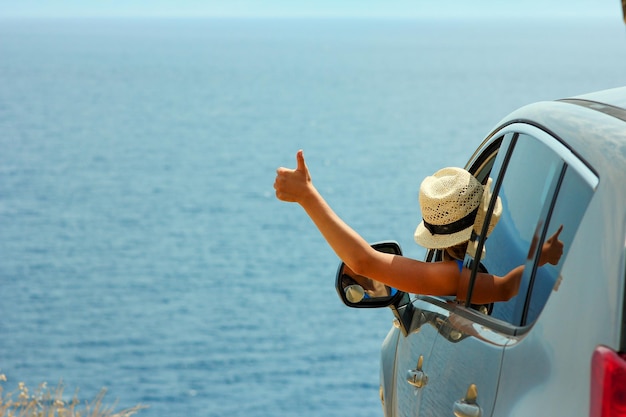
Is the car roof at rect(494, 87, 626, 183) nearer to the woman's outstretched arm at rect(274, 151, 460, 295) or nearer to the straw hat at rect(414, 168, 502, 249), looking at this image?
the straw hat at rect(414, 168, 502, 249)

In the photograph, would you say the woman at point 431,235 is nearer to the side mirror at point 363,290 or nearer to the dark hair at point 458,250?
the dark hair at point 458,250

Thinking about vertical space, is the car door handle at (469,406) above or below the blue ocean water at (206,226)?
above

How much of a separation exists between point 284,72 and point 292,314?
125638 mm

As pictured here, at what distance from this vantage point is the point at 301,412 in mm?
40719

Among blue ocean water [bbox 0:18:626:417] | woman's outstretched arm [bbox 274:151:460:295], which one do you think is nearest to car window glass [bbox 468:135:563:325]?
woman's outstretched arm [bbox 274:151:460:295]

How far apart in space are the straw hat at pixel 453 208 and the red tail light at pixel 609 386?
1093 mm

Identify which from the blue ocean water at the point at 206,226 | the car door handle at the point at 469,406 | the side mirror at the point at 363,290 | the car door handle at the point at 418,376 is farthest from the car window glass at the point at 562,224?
the blue ocean water at the point at 206,226

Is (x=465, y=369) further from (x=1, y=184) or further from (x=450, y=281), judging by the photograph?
(x=1, y=184)

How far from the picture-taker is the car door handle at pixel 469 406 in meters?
2.07

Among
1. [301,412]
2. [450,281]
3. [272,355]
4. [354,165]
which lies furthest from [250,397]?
[354,165]

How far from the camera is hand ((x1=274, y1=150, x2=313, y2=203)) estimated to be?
2.59 m

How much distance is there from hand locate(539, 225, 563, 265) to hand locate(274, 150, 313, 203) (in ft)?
2.36

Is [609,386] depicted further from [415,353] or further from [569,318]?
[415,353]

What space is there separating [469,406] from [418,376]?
1.82 ft
